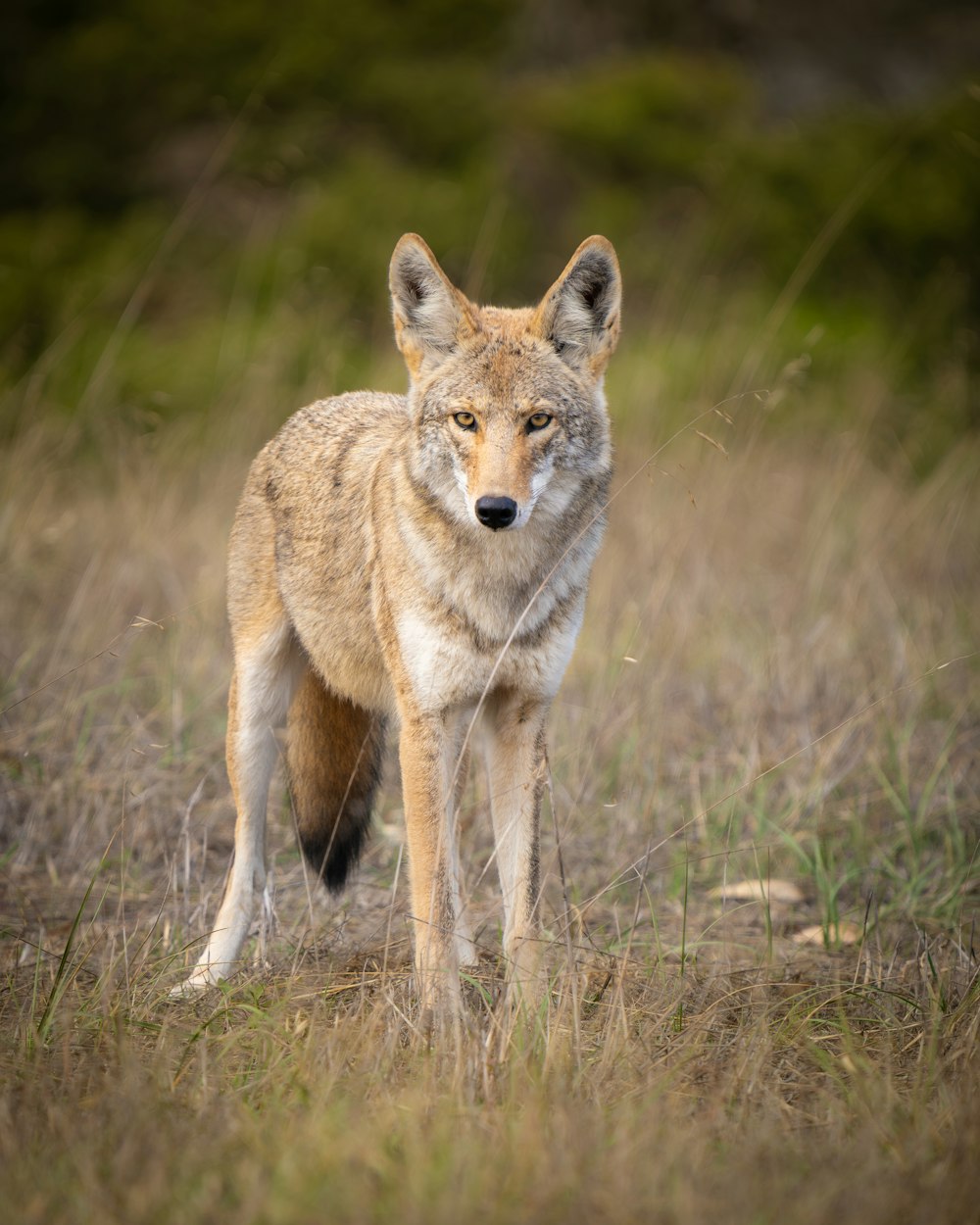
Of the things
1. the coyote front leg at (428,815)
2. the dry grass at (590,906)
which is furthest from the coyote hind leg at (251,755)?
the coyote front leg at (428,815)

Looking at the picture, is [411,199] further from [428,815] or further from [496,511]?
[428,815]

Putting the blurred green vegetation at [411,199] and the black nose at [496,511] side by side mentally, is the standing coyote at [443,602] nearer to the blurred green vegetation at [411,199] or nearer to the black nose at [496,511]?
the black nose at [496,511]

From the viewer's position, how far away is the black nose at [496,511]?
9.27ft

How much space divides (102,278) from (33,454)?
377cm

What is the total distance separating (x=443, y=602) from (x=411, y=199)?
24.1 ft

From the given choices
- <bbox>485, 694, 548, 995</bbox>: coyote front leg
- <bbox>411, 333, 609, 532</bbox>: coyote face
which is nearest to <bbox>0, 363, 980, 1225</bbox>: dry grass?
<bbox>485, 694, 548, 995</bbox>: coyote front leg

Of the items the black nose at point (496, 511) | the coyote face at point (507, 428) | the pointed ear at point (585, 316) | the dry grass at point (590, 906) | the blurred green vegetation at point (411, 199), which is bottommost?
the dry grass at point (590, 906)

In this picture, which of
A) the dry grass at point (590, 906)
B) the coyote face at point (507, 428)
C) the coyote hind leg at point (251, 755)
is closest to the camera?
the dry grass at point (590, 906)

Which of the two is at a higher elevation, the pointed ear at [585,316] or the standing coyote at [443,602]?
the pointed ear at [585,316]

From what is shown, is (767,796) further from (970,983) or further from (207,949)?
(207,949)

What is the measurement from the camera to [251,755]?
3.62m

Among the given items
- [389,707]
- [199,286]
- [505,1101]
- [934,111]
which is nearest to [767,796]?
[389,707]

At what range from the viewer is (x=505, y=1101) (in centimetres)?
227

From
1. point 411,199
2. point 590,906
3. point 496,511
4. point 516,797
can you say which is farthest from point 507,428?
point 411,199
